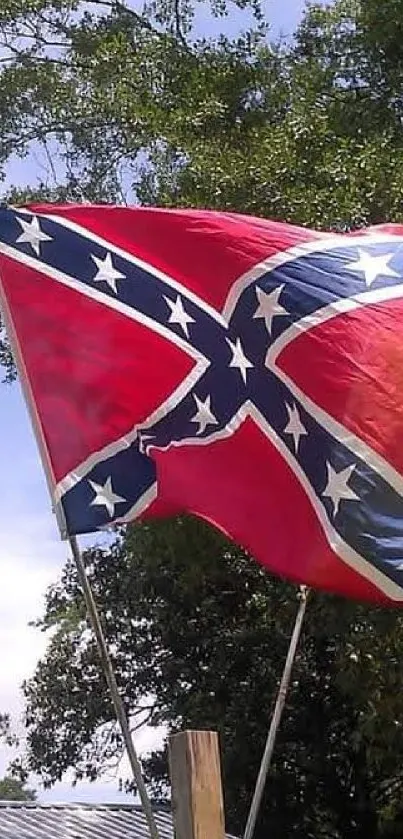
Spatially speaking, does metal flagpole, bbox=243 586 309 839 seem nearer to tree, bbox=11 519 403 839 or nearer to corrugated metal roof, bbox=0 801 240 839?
corrugated metal roof, bbox=0 801 240 839

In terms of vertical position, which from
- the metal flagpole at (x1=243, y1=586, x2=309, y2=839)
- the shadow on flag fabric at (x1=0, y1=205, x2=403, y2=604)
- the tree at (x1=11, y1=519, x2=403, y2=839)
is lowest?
the tree at (x1=11, y1=519, x2=403, y2=839)

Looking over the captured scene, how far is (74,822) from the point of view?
46.5ft

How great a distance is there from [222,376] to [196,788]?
153 centimetres

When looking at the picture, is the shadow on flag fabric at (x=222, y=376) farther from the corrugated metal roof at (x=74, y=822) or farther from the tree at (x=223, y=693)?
the tree at (x=223, y=693)

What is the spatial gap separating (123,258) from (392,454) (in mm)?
1208

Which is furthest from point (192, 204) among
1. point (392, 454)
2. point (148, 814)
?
point (148, 814)

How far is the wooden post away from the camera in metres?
3.86

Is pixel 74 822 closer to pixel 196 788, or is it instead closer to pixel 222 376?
pixel 222 376

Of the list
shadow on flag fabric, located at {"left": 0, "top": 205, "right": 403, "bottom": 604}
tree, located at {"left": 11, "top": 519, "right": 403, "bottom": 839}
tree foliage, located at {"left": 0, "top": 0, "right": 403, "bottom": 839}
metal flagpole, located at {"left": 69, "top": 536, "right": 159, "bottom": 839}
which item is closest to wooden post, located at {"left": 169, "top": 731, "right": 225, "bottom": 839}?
metal flagpole, located at {"left": 69, "top": 536, "right": 159, "bottom": 839}

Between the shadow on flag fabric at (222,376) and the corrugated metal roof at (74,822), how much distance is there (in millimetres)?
8666

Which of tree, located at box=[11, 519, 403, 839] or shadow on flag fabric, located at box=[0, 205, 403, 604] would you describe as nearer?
shadow on flag fabric, located at box=[0, 205, 403, 604]

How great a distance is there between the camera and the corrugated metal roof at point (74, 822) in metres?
13.4

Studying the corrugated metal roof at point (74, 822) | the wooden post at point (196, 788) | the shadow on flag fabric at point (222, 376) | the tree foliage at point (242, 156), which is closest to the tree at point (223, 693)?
the tree foliage at point (242, 156)

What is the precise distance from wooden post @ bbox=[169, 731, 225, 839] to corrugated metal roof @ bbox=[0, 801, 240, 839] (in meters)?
9.34
